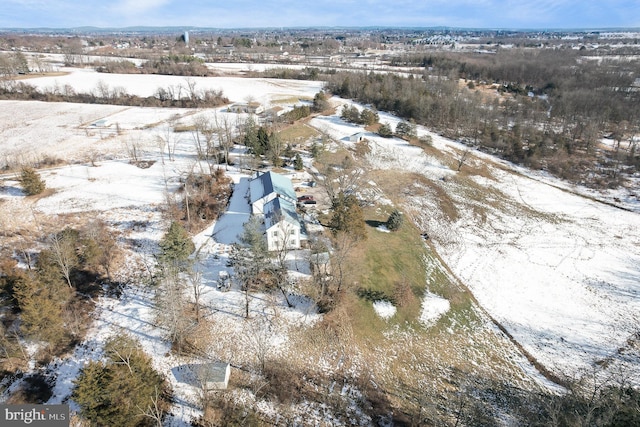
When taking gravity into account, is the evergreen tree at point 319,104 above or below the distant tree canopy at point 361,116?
above

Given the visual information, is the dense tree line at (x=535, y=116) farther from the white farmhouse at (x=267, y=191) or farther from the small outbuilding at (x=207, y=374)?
the small outbuilding at (x=207, y=374)

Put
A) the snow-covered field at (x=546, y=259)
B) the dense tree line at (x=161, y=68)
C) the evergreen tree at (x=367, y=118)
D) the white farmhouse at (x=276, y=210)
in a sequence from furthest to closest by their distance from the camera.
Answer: the dense tree line at (x=161, y=68) → the evergreen tree at (x=367, y=118) → the white farmhouse at (x=276, y=210) → the snow-covered field at (x=546, y=259)

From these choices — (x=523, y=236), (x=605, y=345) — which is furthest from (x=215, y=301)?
(x=523, y=236)

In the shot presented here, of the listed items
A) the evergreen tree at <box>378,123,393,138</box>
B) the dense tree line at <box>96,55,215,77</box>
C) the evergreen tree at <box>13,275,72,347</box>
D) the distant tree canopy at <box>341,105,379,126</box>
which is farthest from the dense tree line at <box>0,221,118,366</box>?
the dense tree line at <box>96,55,215,77</box>

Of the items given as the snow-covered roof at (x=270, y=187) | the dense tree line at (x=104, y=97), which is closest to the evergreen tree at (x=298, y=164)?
the snow-covered roof at (x=270, y=187)

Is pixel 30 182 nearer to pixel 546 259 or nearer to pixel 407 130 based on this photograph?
pixel 546 259

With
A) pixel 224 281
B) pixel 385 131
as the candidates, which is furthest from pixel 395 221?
pixel 385 131
